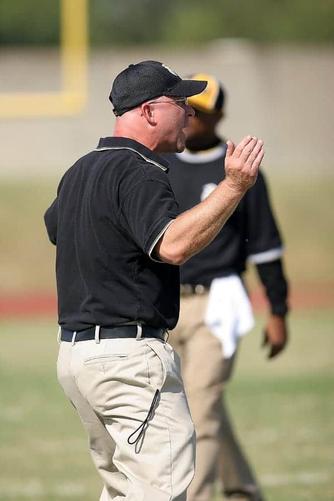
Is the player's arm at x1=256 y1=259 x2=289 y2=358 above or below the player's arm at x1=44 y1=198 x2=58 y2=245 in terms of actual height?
below

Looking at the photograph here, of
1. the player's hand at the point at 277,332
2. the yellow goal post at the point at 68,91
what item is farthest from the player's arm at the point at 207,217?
the yellow goal post at the point at 68,91

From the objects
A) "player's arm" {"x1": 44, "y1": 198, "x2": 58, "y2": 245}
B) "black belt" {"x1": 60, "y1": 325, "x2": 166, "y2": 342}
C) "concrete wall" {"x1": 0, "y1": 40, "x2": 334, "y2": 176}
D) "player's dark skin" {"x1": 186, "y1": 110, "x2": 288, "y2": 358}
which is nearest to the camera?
"black belt" {"x1": 60, "y1": 325, "x2": 166, "y2": 342}

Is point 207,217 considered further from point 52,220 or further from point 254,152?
point 52,220

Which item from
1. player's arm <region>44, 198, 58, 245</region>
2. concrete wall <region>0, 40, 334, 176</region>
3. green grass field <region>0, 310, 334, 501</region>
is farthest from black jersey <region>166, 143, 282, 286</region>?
concrete wall <region>0, 40, 334, 176</region>

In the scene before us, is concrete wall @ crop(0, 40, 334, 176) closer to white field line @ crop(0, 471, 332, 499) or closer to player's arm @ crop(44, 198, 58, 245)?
white field line @ crop(0, 471, 332, 499)

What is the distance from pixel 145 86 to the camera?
4777 mm

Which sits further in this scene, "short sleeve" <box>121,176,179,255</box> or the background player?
the background player

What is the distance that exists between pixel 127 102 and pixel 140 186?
0.47 m

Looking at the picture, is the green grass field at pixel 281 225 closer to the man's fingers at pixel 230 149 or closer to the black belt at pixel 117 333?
the black belt at pixel 117 333

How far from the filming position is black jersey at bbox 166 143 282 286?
680 cm

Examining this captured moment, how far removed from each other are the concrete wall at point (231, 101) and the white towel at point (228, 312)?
67.7 feet

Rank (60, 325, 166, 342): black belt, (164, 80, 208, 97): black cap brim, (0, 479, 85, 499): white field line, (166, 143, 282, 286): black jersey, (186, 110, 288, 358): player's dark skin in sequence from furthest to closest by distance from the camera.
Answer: (0, 479, 85, 499): white field line, (186, 110, 288, 358): player's dark skin, (166, 143, 282, 286): black jersey, (164, 80, 208, 97): black cap brim, (60, 325, 166, 342): black belt

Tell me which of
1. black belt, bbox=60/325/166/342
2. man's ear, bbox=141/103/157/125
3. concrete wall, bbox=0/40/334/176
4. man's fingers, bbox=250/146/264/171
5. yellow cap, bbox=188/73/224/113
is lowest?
concrete wall, bbox=0/40/334/176


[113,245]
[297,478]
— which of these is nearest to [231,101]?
[297,478]
